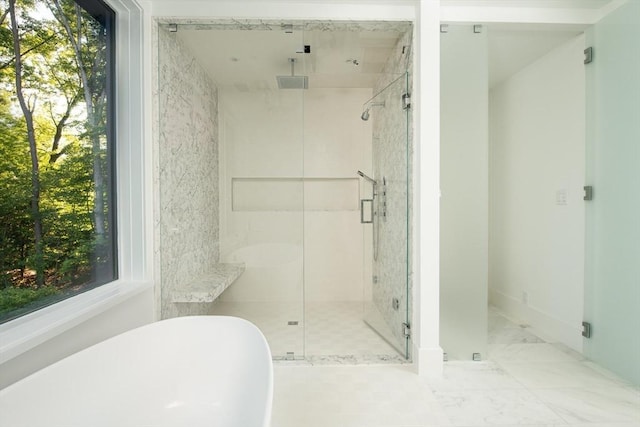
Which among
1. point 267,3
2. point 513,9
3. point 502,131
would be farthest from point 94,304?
point 502,131

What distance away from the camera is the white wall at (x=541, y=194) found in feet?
8.00

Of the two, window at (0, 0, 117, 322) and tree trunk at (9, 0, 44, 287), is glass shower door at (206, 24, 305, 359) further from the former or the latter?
tree trunk at (9, 0, 44, 287)

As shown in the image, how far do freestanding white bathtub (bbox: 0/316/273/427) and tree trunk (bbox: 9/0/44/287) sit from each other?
1.73 ft

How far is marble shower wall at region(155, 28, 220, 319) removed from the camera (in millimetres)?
2186

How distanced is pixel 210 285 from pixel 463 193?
6.57ft

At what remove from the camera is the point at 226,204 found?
2473 mm

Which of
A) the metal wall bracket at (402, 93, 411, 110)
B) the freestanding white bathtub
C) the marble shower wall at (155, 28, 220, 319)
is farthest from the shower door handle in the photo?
the freestanding white bathtub

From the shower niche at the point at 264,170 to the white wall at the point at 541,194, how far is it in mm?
1407

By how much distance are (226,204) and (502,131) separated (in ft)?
9.53

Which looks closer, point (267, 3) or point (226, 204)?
point (267, 3)

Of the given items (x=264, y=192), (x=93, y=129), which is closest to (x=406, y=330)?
(x=264, y=192)

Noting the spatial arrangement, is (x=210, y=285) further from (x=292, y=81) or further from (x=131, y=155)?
(x=292, y=81)

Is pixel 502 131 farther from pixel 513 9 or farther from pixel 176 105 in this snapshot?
pixel 176 105

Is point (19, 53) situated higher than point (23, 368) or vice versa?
point (19, 53)
